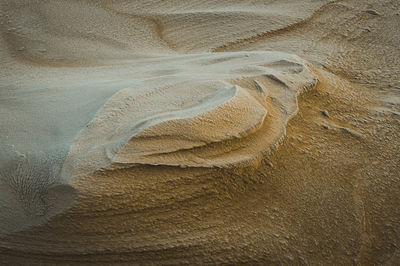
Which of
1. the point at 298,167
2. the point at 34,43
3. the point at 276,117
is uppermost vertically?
the point at 34,43

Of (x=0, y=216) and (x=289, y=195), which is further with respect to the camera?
(x=289, y=195)

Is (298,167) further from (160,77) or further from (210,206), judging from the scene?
(160,77)

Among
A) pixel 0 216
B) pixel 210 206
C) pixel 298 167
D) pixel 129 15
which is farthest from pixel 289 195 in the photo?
pixel 129 15

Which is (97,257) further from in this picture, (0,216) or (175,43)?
(175,43)

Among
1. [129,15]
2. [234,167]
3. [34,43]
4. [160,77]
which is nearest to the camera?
[234,167]

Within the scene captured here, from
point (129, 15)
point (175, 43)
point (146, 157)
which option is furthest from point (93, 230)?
point (129, 15)

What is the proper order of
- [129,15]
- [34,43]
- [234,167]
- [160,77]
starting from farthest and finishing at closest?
[129,15]
[34,43]
[160,77]
[234,167]

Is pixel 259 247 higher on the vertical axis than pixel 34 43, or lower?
lower
